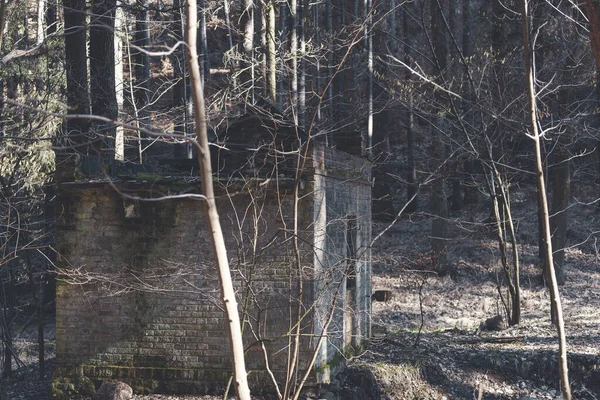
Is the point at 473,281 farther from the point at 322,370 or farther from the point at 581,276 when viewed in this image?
the point at 322,370

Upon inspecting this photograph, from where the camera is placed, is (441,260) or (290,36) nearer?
(290,36)

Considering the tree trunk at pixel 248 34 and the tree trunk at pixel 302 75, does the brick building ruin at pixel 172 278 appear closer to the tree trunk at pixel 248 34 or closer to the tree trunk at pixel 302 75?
the tree trunk at pixel 302 75

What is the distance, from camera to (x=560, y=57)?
18.5 metres

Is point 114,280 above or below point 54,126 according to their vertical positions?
below

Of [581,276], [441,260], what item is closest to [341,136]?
[441,260]

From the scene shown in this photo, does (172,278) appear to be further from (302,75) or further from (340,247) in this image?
(302,75)

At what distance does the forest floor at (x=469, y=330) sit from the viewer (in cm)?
1295

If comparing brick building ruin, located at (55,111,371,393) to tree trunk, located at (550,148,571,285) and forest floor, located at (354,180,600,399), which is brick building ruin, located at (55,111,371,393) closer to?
forest floor, located at (354,180,600,399)

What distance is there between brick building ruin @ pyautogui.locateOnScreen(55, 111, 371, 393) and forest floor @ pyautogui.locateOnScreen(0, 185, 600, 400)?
2.52ft

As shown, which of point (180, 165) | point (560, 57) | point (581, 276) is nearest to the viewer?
point (180, 165)

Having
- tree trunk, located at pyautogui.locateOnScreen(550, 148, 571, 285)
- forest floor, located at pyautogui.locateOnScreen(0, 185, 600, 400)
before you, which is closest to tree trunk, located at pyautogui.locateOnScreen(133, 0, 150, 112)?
forest floor, located at pyautogui.locateOnScreen(0, 185, 600, 400)

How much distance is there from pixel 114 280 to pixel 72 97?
16.9 feet

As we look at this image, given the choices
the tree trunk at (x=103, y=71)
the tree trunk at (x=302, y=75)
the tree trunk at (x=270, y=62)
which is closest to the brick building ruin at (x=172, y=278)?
the tree trunk at (x=103, y=71)

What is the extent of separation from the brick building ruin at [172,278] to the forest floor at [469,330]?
768mm
